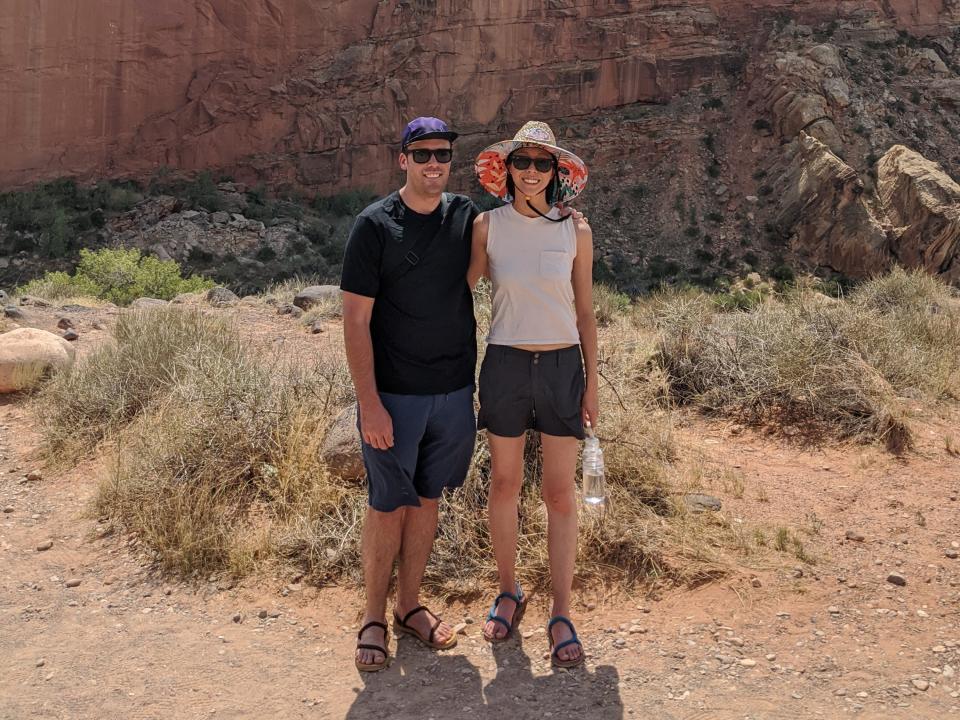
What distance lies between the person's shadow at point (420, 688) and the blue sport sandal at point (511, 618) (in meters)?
0.19

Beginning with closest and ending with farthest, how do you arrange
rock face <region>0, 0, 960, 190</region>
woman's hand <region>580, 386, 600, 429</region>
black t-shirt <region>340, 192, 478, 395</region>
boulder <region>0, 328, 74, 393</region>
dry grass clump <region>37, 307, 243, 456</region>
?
black t-shirt <region>340, 192, 478, 395</region>, woman's hand <region>580, 386, 600, 429</region>, dry grass clump <region>37, 307, 243, 456</region>, boulder <region>0, 328, 74, 393</region>, rock face <region>0, 0, 960, 190</region>

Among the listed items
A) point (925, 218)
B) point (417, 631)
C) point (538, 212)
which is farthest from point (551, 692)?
point (925, 218)

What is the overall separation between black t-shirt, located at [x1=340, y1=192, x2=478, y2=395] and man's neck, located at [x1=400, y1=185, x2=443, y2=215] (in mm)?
22

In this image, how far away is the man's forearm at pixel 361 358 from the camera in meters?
2.79

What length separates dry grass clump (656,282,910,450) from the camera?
215 inches

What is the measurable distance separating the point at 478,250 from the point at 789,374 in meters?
3.83

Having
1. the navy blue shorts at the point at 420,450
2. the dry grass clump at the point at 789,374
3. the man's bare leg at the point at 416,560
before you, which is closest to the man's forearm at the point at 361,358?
the navy blue shorts at the point at 420,450

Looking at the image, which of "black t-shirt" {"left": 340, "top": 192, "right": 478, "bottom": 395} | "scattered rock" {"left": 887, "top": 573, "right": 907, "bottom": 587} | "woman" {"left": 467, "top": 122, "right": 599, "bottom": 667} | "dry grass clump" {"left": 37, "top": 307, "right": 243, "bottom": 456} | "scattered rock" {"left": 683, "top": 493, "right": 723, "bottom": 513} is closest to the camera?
"black t-shirt" {"left": 340, "top": 192, "right": 478, "bottom": 395}

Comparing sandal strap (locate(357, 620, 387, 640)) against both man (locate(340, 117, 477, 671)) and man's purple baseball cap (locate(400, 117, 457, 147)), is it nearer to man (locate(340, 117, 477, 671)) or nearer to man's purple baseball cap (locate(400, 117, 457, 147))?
man (locate(340, 117, 477, 671))

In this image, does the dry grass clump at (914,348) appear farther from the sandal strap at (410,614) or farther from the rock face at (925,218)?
the rock face at (925,218)

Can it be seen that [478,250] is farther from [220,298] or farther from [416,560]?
[220,298]

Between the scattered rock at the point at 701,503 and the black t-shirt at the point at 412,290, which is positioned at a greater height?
the black t-shirt at the point at 412,290

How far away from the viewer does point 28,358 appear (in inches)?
261

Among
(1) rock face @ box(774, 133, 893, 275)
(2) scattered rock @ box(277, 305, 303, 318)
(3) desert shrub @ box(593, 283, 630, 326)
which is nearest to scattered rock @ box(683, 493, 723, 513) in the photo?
(3) desert shrub @ box(593, 283, 630, 326)
